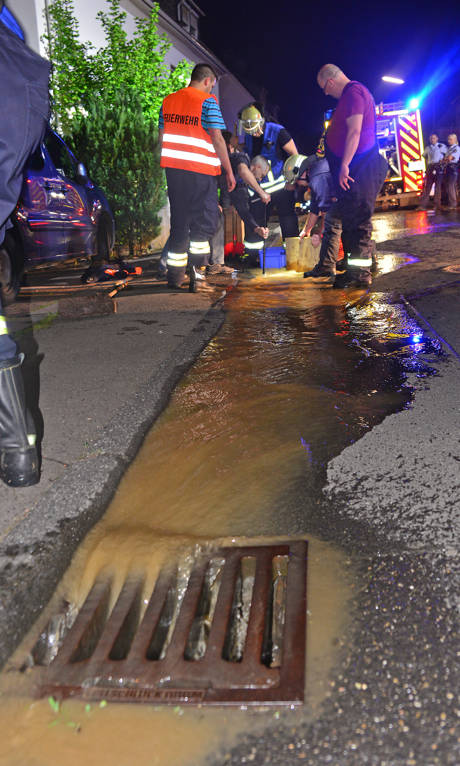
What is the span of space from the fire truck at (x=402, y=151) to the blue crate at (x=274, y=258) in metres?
12.7

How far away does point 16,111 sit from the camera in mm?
2002

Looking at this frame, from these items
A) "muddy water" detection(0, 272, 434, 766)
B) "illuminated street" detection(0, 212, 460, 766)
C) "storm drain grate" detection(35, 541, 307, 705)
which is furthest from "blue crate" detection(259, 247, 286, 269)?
"storm drain grate" detection(35, 541, 307, 705)

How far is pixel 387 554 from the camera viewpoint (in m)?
1.81

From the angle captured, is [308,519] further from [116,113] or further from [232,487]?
[116,113]

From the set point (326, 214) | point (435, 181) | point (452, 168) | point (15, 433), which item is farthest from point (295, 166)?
point (435, 181)

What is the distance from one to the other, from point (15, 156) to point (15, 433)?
37.7 inches

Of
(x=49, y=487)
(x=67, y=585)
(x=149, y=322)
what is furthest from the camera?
(x=149, y=322)

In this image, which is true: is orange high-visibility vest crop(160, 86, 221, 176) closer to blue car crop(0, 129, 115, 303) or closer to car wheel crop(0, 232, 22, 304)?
blue car crop(0, 129, 115, 303)

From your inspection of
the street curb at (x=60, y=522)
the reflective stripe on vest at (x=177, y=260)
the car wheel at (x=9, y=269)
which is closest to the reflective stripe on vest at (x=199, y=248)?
the reflective stripe on vest at (x=177, y=260)

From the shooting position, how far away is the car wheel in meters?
6.07

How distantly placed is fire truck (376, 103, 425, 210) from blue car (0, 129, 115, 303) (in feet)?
45.6

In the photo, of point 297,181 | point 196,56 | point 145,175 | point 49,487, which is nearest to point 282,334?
point 49,487

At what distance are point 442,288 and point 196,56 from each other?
22145 mm

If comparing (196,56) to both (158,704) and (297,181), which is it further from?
(158,704)
